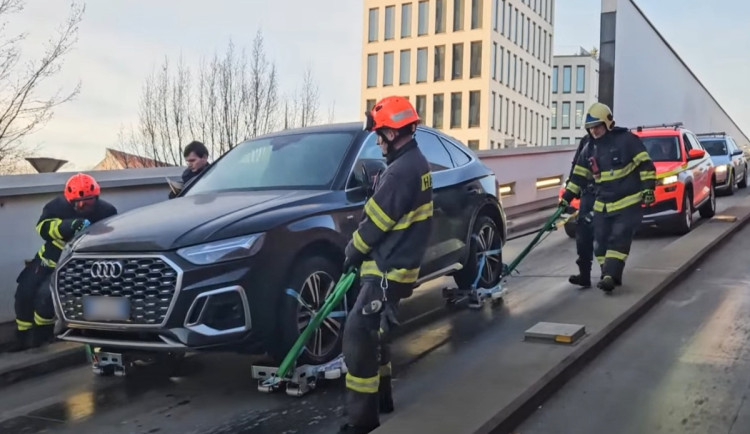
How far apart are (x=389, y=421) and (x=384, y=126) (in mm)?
1642

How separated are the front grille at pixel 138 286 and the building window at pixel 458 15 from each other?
71671mm

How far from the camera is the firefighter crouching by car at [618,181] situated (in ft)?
24.7

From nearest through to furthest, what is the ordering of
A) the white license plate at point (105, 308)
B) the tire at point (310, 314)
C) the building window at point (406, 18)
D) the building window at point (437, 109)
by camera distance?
the white license plate at point (105, 308), the tire at point (310, 314), the building window at point (437, 109), the building window at point (406, 18)

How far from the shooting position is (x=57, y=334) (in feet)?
16.4

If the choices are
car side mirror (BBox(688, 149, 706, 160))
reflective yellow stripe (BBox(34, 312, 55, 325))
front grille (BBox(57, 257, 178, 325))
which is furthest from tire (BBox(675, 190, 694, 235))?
front grille (BBox(57, 257, 178, 325))

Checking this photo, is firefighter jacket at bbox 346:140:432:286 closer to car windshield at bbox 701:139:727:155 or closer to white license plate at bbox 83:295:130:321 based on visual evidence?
white license plate at bbox 83:295:130:321

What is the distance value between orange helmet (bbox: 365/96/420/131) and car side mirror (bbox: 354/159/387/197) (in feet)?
1.63

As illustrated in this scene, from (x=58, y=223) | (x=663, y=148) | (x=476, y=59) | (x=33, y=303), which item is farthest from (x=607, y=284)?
(x=476, y=59)

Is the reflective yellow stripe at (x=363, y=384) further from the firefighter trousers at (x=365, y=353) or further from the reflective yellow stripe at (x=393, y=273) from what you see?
the reflective yellow stripe at (x=393, y=273)

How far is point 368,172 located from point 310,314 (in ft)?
3.38

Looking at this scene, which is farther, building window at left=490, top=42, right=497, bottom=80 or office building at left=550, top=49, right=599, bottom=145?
office building at left=550, top=49, right=599, bottom=145

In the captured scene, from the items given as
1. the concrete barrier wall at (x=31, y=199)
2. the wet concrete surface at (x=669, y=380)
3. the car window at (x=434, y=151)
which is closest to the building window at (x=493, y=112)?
the concrete barrier wall at (x=31, y=199)

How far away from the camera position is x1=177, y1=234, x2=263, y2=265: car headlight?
14.9ft

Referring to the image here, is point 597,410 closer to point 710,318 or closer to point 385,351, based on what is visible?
point 385,351
